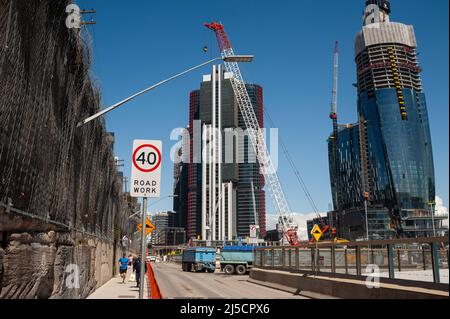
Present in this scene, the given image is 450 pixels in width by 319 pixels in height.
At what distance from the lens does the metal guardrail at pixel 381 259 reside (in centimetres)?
1141

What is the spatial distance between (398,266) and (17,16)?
12042 mm

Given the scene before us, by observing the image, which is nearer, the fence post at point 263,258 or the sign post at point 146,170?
the sign post at point 146,170

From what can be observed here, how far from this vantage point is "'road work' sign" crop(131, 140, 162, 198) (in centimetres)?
799

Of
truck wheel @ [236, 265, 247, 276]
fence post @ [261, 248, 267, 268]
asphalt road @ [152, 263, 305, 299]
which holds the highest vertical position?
fence post @ [261, 248, 267, 268]

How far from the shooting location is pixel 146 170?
318 inches

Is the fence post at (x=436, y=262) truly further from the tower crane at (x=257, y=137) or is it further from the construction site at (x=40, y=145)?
the tower crane at (x=257, y=137)

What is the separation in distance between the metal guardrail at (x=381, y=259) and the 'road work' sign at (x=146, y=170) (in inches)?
269

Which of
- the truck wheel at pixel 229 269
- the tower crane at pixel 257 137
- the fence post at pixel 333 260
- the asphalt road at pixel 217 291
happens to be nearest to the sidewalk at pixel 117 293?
the asphalt road at pixel 217 291

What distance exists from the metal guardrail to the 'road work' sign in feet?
22.4

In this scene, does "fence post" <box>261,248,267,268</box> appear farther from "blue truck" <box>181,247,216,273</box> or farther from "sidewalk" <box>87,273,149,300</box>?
"blue truck" <box>181,247,216,273</box>

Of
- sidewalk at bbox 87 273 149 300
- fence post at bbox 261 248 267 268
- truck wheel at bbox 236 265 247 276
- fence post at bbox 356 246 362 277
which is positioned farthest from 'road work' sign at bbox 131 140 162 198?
truck wheel at bbox 236 265 247 276

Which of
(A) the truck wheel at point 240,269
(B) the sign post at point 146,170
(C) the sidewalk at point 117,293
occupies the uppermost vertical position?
(B) the sign post at point 146,170

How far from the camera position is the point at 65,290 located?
1149 cm
